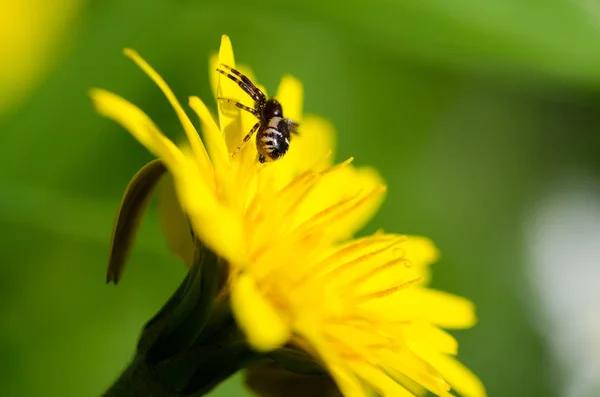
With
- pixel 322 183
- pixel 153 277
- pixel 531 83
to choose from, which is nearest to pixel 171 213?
pixel 322 183

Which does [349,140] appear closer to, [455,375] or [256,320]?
[455,375]

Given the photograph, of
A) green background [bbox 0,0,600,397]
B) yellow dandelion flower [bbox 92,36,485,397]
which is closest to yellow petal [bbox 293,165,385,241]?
yellow dandelion flower [bbox 92,36,485,397]

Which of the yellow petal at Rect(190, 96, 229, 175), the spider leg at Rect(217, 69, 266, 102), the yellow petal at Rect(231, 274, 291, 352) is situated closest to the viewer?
the yellow petal at Rect(231, 274, 291, 352)

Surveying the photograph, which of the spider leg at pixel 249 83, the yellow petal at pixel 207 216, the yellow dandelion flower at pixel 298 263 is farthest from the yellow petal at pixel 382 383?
the spider leg at pixel 249 83

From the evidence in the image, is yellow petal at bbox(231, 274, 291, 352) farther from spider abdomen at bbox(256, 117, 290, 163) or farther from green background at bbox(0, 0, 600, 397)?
green background at bbox(0, 0, 600, 397)

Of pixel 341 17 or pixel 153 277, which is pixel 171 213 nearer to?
pixel 153 277

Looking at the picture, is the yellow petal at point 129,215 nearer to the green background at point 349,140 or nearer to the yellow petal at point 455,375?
the yellow petal at point 455,375
